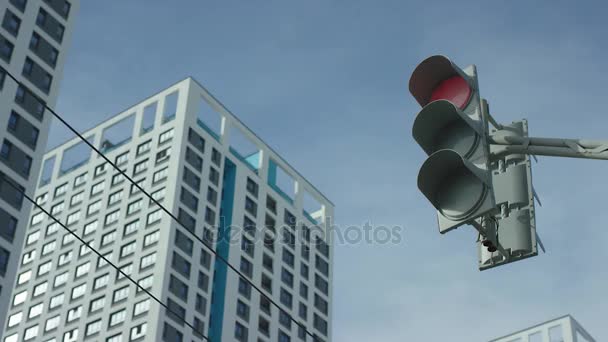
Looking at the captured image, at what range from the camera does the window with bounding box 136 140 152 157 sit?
95.7m

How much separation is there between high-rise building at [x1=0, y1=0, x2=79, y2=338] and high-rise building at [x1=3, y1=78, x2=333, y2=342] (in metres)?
16.9

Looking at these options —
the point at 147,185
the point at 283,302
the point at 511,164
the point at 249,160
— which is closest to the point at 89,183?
the point at 147,185

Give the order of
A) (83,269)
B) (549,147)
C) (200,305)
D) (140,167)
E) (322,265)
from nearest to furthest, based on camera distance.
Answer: (549,147) → (200,305) → (83,269) → (140,167) → (322,265)

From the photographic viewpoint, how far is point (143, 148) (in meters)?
96.3

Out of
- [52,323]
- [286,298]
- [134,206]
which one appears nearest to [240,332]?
[286,298]

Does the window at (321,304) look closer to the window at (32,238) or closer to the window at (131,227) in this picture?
the window at (131,227)

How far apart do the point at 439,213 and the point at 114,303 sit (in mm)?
84432

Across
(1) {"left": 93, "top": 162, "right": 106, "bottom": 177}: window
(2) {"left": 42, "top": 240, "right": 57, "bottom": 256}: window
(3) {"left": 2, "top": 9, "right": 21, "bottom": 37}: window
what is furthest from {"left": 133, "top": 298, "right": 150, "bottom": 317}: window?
(3) {"left": 2, "top": 9, "right": 21, "bottom": 37}: window

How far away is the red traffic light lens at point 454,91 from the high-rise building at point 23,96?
62980 millimetres

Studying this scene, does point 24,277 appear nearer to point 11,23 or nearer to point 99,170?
point 99,170

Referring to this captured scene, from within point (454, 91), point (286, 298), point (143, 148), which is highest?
point (143, 148)

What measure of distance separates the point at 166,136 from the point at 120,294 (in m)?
16.4

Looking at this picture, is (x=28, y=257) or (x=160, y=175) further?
(x=28, y=257)

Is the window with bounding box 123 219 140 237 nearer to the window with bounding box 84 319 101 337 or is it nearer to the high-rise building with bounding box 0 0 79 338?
the window with bounding box 84 319 101 337
